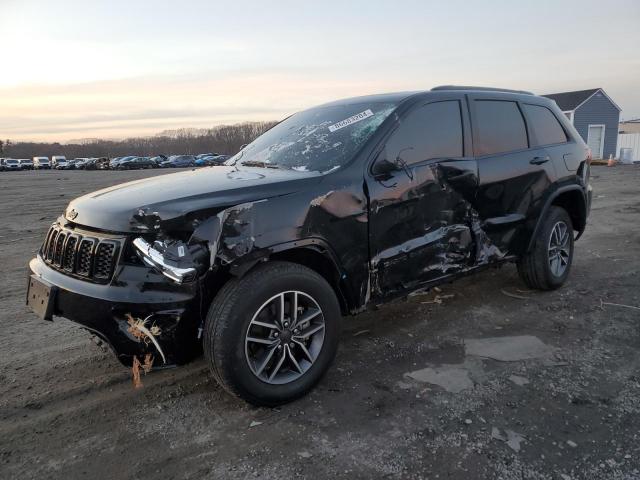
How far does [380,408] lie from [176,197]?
1.78 metres

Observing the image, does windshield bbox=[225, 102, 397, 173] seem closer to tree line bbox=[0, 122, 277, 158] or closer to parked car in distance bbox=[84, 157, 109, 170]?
parked car in distance bbox=[84, 157, 109, 170]

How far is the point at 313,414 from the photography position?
2973 millimetres

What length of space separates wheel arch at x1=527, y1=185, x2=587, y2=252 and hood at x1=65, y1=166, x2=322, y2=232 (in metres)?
2.63

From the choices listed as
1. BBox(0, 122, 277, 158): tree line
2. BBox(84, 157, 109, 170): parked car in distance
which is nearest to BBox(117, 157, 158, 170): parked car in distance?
BBox(84, 157, 109, 170): parked car in distance

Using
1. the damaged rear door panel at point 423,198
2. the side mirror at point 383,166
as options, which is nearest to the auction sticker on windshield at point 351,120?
the damaged rear door panel at point 423,198

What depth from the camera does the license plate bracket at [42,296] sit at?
2.88m

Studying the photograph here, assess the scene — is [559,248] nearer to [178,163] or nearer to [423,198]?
[423,198]

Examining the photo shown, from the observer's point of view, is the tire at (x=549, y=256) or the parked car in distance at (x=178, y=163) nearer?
the tire at (x=549, y=256)

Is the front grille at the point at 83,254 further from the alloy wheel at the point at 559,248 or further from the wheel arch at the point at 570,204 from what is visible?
the alloy wheel at the point at 559,248

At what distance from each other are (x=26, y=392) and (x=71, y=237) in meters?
1.16

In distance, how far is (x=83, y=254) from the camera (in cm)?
288

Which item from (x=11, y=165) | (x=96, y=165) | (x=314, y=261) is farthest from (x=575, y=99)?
(x=11, y=165)

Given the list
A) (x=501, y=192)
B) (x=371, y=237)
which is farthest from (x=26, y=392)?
(x=501, y=192)

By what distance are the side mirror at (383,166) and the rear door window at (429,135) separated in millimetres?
63
